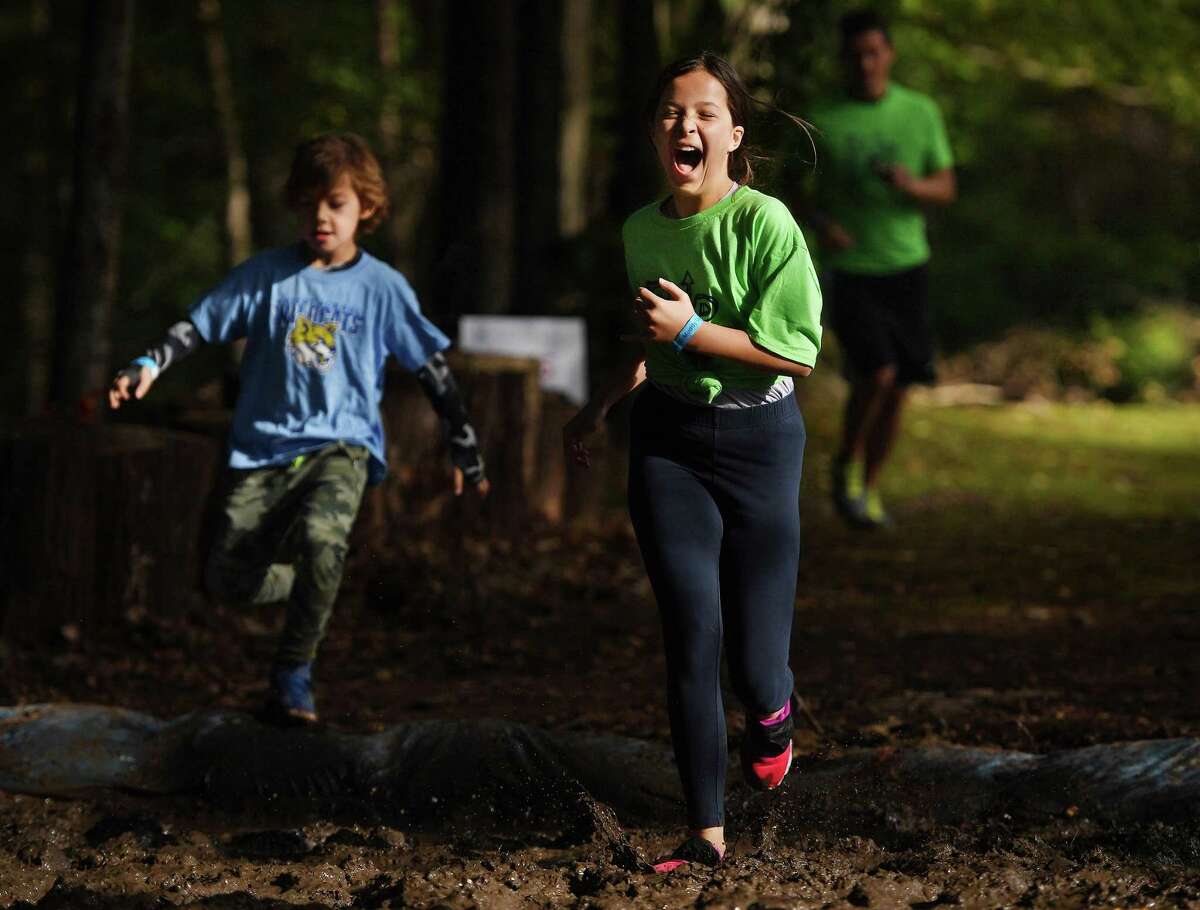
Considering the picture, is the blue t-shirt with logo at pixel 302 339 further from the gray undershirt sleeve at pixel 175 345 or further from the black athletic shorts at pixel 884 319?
→ the black athletic shorts at pixel 884 319

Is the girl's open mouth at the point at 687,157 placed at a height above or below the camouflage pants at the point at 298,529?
above

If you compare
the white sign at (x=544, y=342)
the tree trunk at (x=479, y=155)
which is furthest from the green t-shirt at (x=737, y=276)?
the tree trunk at (x=479, y=155)

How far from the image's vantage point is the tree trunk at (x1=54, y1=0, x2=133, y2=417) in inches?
346

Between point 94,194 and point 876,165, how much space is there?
157 inches

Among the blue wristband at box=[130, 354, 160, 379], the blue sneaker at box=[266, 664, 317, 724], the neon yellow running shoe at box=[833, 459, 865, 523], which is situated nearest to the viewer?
the blue wristband at box=[130, 354, 160, 379]


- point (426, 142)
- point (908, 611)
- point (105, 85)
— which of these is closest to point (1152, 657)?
point (908, 611)

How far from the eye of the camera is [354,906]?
4.04m

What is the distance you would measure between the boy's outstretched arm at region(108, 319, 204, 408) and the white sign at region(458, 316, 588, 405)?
552 cm

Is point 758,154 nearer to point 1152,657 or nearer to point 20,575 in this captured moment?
point 1152,657

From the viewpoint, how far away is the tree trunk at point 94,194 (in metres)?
8.78

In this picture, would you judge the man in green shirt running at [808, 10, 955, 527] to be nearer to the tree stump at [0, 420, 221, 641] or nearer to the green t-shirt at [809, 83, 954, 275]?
the green t-shirt at [809, 83, 954, 275]

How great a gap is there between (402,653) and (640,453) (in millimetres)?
3391

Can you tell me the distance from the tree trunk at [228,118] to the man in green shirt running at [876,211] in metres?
14.6

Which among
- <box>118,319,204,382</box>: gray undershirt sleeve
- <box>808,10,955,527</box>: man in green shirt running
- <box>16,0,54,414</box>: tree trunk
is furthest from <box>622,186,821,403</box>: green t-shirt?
<box>16,0,54,414</box>: tree trunk
